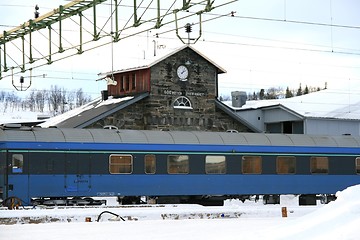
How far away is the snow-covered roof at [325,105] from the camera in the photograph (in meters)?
42.9

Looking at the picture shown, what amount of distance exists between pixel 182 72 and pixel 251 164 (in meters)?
12.9

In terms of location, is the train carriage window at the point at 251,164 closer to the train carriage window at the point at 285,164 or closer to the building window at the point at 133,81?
the train carriage window at the point at 285,164

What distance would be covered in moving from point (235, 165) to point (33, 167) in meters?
7.71

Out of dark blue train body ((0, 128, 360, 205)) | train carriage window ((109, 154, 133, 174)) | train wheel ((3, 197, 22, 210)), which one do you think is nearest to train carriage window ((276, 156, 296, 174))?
dark blue train body ((0, 128, 360, 205))

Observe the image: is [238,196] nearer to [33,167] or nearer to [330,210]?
[33,167]

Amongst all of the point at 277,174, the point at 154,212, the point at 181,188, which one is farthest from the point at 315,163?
the point at 154,212

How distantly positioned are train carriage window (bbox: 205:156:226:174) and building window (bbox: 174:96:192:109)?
12.2 m

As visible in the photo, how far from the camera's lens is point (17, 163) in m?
22.8

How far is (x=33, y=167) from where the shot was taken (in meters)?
22.9

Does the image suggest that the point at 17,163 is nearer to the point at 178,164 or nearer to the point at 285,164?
the point at 178,164

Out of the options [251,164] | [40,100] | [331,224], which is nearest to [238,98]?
[251,164]

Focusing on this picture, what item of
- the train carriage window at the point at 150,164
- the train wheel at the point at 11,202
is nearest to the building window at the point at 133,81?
the train carriage window at the point at 150,164

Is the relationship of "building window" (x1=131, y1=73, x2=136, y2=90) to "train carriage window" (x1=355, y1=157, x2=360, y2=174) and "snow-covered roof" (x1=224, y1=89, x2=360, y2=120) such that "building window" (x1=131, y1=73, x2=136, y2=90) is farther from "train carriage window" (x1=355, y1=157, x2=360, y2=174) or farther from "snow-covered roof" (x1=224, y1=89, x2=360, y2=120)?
"train carriage window" (x1=355, y1=157, x2=360, y2=174)

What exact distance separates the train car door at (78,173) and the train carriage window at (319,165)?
9.50 m
